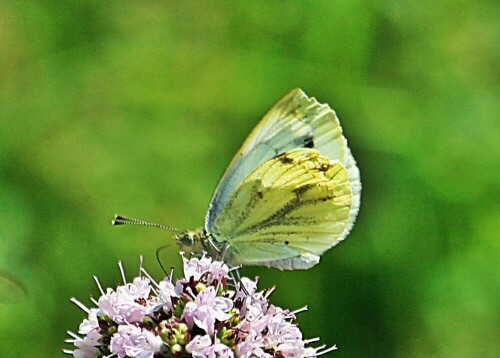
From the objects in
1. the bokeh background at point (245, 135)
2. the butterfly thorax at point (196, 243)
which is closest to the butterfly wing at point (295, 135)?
the butterfly thorax at point (196, 243)

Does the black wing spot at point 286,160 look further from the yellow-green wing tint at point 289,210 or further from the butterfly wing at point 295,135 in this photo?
the butterfly wing at point 295,135

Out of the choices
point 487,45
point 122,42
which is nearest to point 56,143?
point 122,42

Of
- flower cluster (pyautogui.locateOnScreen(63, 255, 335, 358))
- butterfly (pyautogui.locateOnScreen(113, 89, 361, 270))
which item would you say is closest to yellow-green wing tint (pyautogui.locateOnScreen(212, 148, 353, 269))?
butterfly (pyautogui.locateOnScreen(113, 89, 361, 270))

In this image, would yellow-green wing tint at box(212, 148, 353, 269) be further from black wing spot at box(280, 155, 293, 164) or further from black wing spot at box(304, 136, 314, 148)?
black wing spot at box(304, 136, 314, 148)

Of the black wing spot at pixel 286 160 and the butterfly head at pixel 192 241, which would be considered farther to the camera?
the black wing spot at pixel 286 160

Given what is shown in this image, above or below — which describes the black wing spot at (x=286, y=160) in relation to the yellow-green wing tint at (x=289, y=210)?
above

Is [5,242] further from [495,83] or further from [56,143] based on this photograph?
[495,83]

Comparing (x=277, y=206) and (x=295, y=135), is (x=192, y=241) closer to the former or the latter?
(x=277, y=206)
